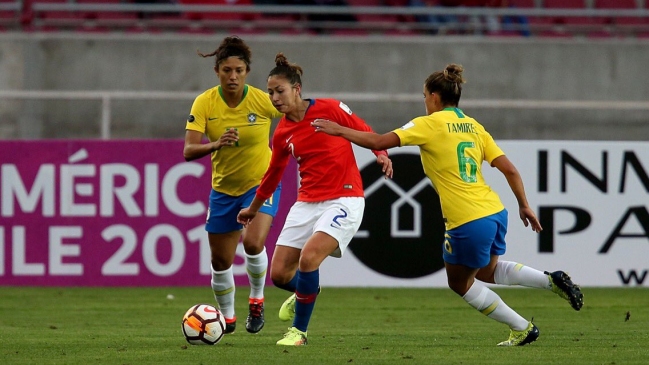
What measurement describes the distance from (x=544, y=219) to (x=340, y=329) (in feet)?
14.8

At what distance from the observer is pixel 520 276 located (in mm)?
7832

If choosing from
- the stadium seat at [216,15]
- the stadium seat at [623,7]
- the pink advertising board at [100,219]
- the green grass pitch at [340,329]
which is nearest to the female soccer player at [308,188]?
the green grass pitch at [340,329]

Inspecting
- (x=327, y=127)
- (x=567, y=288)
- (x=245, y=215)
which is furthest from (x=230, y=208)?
(x=567, y=288)

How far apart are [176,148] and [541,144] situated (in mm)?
4222

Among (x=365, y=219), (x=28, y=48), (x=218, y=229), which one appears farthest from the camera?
(x=28, y=48)

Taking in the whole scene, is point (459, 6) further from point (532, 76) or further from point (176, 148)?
point (176, 148)

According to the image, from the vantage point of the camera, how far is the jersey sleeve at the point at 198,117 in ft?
28.9

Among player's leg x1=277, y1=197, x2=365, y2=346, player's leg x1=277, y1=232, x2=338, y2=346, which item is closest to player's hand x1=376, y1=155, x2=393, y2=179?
player's leg x1=277, y1=197, x2=365, y2=346

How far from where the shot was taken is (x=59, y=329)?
30.7 ft

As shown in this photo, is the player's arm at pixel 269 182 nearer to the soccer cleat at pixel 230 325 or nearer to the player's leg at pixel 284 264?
the player's leg at pixel 284 264

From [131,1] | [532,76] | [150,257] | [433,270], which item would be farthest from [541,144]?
[131,1]

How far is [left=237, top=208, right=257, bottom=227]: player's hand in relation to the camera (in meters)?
8.40

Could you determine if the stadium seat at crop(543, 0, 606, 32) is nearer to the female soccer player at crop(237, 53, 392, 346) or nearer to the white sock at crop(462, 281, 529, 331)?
the female soccer player at crop(237, 53, 392, 346)

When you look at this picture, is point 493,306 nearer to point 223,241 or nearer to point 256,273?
point 256,273
